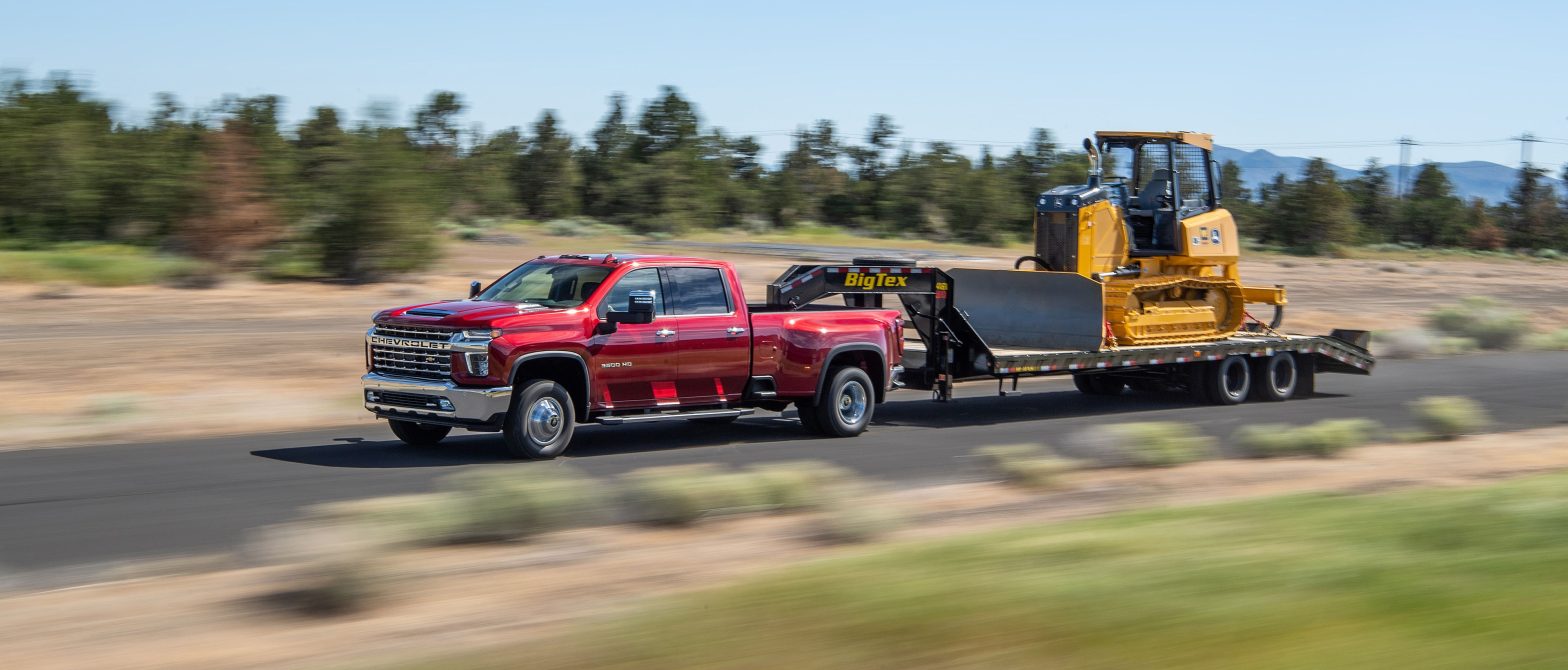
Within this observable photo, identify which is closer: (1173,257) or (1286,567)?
(1286,567)

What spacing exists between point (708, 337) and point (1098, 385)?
8.25m

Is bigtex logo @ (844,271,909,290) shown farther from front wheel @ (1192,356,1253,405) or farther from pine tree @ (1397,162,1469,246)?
pine tree @ (1397,162,1469,246)

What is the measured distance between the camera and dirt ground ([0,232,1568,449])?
1553 cm

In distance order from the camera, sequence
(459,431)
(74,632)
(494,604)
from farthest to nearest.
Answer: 1. (459,431)
2. (494,604)
3. (74,632)

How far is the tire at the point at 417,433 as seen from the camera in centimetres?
1400

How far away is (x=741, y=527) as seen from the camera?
10.1 metres

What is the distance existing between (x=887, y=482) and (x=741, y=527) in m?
2.70

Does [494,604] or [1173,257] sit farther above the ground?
[1173,257]

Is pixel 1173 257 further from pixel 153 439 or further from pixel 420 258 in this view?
pixel 420 258

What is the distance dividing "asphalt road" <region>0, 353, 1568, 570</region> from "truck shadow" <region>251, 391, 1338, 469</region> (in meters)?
0.02

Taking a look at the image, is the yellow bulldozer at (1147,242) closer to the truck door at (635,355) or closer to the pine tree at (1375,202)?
the truck door at (635,355)

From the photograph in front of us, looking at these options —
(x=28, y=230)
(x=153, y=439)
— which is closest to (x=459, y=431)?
(x=153, y=439)

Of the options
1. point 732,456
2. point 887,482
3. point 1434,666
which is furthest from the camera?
point 732,456

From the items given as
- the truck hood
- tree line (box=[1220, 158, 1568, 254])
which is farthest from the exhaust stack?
tree line (box=[1220, 158, 1568, 254])
